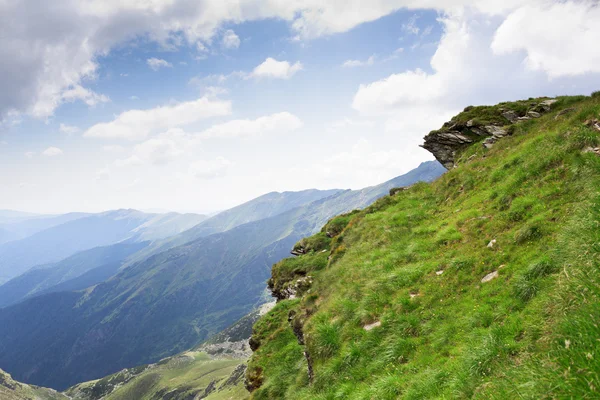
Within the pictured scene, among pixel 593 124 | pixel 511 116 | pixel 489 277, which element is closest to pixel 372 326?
pixel 489 277

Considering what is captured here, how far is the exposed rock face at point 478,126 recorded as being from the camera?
31.6 meters

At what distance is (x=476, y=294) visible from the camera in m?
12.9

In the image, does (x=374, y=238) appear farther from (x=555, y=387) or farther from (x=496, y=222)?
(x=555, y=387)

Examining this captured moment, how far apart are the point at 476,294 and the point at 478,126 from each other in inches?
1165

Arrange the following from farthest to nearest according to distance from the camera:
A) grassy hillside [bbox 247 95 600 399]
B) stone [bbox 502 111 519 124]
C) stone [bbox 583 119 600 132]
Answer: stone [bbox 502 111 519 124] < stone [bbox 583 119 600 132] < grassy hillside [bbox 247 95 600 399]

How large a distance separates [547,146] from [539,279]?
12358 mm

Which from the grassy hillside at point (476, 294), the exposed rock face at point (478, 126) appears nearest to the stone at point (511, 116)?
→ the exposed rock face at point (478, 126)

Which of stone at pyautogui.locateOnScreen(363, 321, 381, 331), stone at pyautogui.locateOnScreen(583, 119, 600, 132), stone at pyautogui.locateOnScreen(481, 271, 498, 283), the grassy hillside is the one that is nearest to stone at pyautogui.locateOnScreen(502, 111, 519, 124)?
the grassy hillside

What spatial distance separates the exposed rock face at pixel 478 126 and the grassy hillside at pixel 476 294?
491 centimetres

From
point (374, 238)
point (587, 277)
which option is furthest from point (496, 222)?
point (587, 277)

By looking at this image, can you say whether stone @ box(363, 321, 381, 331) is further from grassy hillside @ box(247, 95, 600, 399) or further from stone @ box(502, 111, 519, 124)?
stone @ box(502, 111, 519, 124)

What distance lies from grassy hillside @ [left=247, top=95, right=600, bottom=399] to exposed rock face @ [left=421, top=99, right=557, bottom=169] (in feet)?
16.1

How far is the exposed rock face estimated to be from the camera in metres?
31.6

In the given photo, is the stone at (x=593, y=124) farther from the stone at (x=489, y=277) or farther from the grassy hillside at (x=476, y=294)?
the stone at (x=489, y=277)
